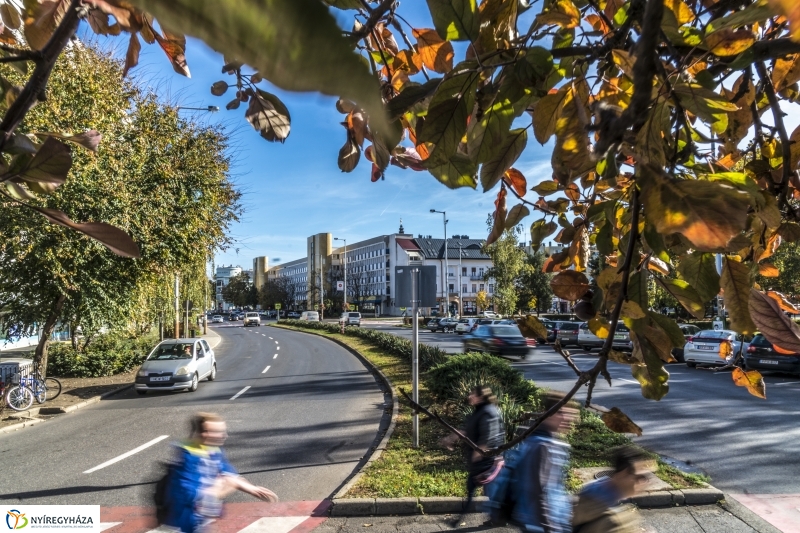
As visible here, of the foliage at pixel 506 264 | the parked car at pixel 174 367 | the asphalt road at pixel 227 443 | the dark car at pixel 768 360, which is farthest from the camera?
the foliage at pixel 506 264

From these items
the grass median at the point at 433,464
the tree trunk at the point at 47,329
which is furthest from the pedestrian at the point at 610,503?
the tree trunk at the point at 47,329

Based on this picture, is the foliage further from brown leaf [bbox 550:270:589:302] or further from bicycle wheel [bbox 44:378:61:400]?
brown leaf [bbox 550:270:589:302]

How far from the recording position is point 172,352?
16109 millimetres

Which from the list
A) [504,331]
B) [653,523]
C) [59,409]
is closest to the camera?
[653,523]

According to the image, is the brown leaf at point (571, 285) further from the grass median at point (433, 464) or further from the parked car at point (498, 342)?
the parked car at point (498, 342)

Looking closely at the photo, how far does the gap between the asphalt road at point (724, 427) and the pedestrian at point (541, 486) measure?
12.9ft

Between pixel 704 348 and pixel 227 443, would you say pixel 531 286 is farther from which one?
pixel 227 443

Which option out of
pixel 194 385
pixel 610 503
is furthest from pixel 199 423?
pixel 194 385

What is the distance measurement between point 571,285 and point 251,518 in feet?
19.6

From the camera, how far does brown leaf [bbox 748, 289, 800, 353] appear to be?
104 cm

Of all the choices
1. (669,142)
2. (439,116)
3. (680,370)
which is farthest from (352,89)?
(680,370)

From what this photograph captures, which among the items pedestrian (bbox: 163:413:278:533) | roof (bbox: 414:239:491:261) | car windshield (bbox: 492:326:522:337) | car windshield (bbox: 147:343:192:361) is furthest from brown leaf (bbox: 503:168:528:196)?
roof (bbox: 414:239:491:261)

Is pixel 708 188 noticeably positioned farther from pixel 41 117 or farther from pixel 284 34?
pixel 41 117

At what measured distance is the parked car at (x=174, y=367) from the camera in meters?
14.7
